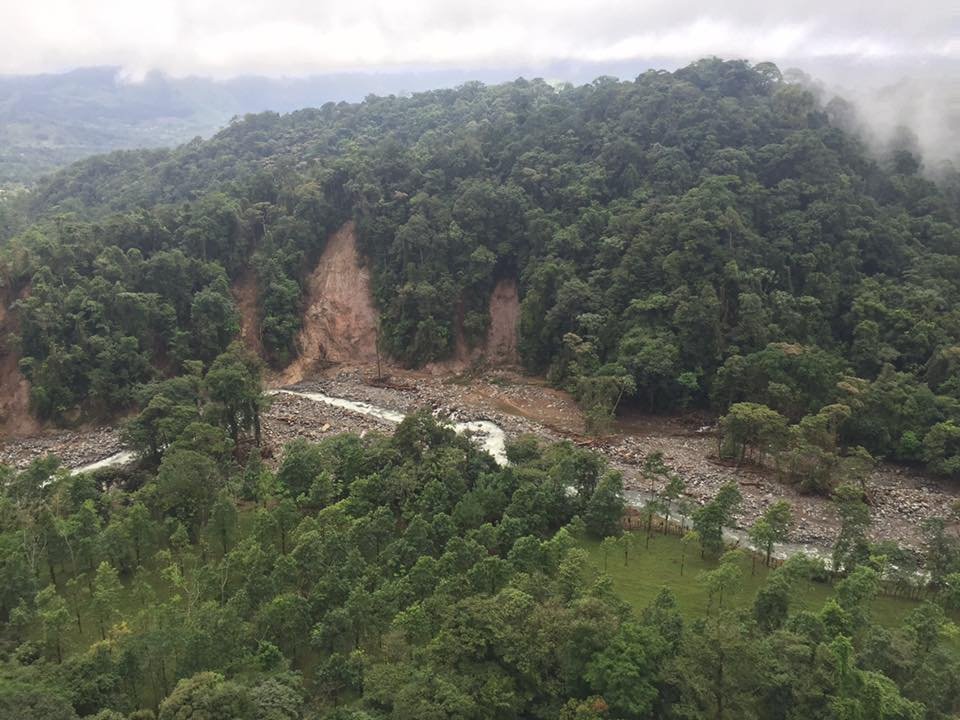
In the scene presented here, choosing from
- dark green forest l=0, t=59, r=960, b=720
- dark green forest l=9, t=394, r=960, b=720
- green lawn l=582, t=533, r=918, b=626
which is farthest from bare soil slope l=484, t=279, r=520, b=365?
green lawn l=582, t=533, r=918, b=626

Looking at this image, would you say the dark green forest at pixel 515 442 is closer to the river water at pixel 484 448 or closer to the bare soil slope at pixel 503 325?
the bare soil slope at pixel 503 325

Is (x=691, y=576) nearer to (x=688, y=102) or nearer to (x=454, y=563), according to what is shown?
(x=454, y=563)

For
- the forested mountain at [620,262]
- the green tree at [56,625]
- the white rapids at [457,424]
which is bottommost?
the white rapids at [457,424]

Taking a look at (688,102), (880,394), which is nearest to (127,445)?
(880,394)

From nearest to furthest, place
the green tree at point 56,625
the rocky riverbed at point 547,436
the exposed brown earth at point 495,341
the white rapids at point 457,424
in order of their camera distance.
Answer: the green tree at point 56,625 → the rocky riverbed at point 547,436 → the white rapids at point 457,424 → the exposed brown earth at point 495,341

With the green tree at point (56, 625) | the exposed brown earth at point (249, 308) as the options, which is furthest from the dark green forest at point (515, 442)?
the exposed brown earth at point (249, 308)

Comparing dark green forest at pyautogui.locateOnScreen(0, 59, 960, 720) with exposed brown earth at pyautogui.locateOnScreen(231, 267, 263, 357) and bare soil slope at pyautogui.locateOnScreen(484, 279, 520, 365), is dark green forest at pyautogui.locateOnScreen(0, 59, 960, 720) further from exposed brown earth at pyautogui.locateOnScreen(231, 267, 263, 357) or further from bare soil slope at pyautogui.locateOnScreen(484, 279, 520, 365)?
bare soil slope at pyautogui.locateOnScreen(484, 279, 520, 365)

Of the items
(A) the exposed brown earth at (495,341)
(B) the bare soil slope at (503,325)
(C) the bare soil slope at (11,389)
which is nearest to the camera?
(C) the bare soil slope at (11,389)
